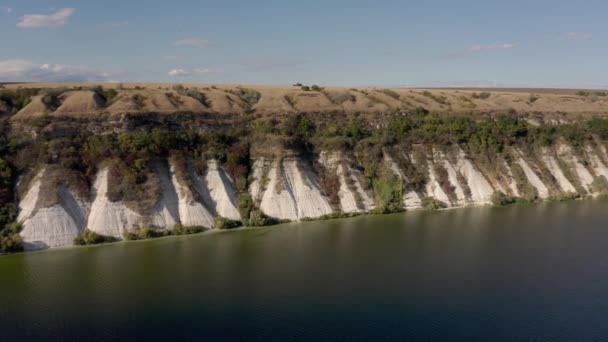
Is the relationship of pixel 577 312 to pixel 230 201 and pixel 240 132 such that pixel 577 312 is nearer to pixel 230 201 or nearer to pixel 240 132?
pixel 230 201

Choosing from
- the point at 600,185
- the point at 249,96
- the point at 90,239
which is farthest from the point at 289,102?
the point at 600,185

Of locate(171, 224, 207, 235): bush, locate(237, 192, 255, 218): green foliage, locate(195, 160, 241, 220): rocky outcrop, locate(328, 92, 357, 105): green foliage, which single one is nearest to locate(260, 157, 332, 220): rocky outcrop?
locate(237, 192, 255, 218): green foliage

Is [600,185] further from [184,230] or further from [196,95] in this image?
[196,95]

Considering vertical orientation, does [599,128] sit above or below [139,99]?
below

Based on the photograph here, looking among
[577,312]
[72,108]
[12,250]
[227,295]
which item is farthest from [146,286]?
[72,108]

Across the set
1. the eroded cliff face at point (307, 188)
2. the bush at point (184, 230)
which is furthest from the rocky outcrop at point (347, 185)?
the bush at point (184, 230)

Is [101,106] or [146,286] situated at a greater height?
[101,106]

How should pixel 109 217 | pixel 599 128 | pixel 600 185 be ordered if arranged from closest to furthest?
pixel 109 217
pixel 600 185
pixel 599 128
